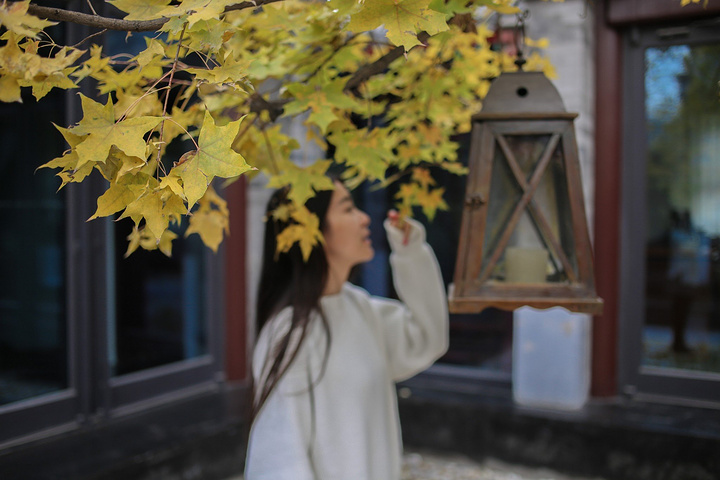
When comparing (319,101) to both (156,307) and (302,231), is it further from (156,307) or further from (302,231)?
(156,307)

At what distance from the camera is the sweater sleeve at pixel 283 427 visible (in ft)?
5.32

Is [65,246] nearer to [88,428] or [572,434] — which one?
[88,428]

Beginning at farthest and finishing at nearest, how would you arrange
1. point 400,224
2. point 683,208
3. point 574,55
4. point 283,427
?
point 683,208 → point 574,55 → point 400,224 → point 283,427

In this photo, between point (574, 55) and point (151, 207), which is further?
point (574, 55)

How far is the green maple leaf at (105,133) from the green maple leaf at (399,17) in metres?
0.34

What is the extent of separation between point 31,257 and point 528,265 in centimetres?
249

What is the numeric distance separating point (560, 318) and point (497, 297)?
6.94 ft

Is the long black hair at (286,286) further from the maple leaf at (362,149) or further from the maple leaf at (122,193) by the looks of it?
the maple leaf at (122,193)

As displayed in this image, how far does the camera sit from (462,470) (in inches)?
125

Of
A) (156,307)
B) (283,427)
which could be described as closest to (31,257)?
(156,307)

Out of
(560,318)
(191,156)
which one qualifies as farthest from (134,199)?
(560,318)

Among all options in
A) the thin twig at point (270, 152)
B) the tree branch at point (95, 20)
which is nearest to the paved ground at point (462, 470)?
the thin twig at point (270, 152)

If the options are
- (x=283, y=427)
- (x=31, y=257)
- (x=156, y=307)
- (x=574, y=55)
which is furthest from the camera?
(x=156, y=307)

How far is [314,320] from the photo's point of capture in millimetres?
1878
